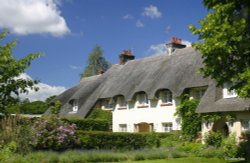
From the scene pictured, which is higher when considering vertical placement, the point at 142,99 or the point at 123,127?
the point at 142,99

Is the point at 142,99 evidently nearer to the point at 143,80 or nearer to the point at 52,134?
the point at 143,80

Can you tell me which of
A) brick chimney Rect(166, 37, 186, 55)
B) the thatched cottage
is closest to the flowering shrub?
the thatched cottage

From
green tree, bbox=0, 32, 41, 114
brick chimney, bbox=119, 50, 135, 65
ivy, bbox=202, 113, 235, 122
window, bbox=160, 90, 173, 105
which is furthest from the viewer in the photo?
brick chimney, bbox=119, 50, 135, 65

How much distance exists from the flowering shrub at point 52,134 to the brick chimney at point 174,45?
16.8 meters

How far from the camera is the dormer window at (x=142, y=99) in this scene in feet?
109

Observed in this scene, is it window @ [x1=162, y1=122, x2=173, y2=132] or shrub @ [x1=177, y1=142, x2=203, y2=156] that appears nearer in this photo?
shrub @ [x1=177, y1=142, x2=203, y2=156]

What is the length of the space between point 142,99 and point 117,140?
8887 mm

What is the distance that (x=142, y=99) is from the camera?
33688 mm

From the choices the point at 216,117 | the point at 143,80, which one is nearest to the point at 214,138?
the point at 216,117

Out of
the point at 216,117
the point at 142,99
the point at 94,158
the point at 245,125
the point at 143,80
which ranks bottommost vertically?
the point at 94,158

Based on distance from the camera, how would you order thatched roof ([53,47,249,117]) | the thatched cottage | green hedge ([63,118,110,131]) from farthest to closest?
green hedge ([63,118,110,131]) → thatched roof ([53,47,249,117]) → the thatched cottage

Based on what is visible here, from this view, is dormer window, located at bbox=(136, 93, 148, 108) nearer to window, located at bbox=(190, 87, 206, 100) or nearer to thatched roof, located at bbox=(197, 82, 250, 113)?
window, located at bbox=(190, 87, 206, 100)

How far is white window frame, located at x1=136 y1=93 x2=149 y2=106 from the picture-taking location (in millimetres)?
33219

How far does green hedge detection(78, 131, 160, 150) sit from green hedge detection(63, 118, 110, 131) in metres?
5.02
